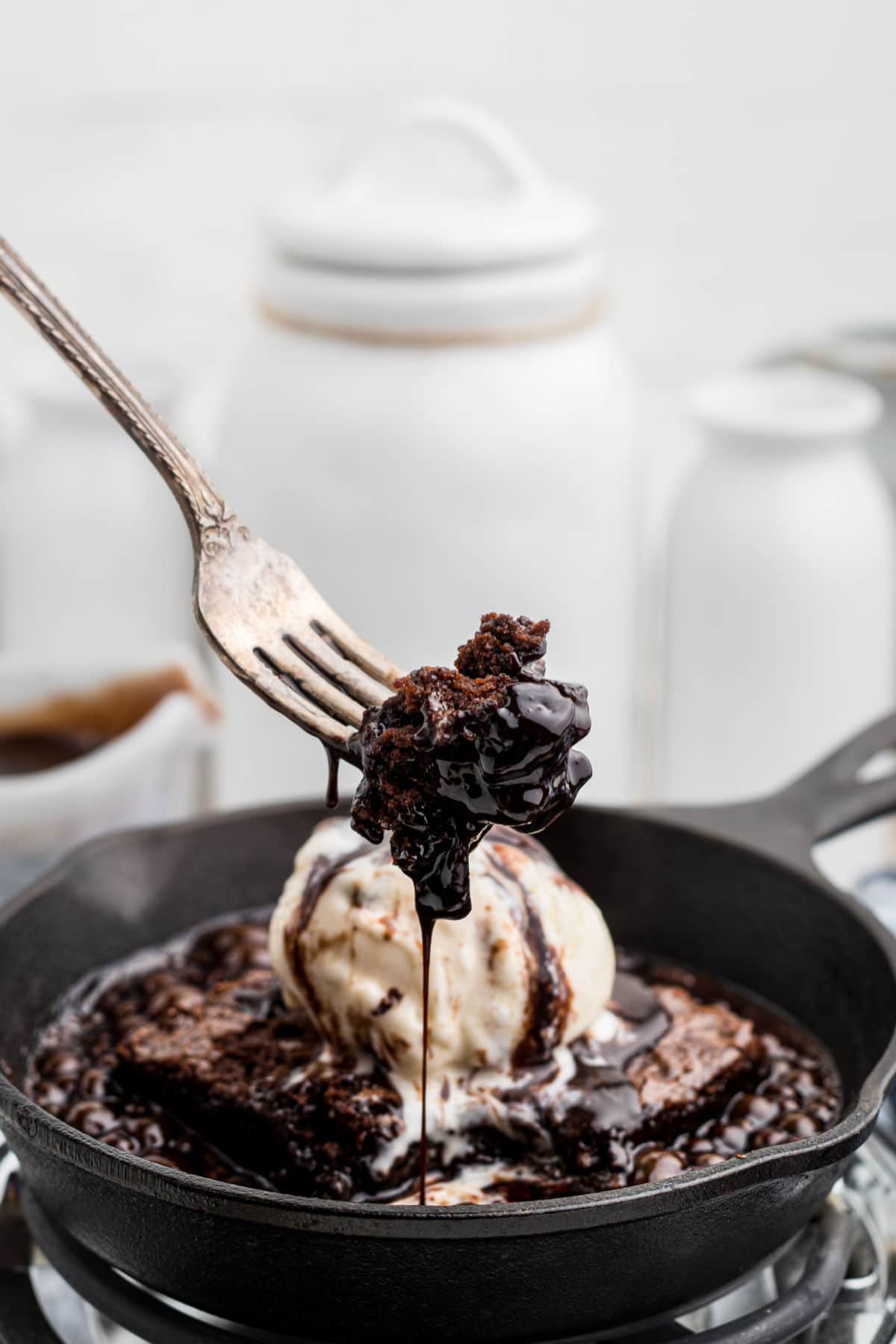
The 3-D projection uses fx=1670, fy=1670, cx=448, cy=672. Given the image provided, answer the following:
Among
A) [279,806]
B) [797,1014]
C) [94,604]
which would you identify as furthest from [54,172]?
[797,1014]

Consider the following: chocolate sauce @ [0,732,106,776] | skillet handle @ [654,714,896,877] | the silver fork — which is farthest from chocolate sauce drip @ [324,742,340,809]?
chocolate sauce @ [0,732,106,776]

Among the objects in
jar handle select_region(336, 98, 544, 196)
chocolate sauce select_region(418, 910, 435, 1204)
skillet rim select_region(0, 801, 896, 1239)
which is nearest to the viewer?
skillet rim select_region(0, 801, 896, 1239)

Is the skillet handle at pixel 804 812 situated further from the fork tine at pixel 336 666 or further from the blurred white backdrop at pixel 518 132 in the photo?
the blurred white backdrop at pixel 518 132

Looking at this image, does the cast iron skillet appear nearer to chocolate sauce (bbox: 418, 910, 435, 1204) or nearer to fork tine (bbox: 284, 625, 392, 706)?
chocolate sauce (bbox: 418, 910, 435, 1204)

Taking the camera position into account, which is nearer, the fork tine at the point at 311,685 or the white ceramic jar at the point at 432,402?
the fork tine at the point at 311,685

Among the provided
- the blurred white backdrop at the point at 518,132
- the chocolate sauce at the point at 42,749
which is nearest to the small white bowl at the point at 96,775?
the chocolate sauce at the point at 42,749

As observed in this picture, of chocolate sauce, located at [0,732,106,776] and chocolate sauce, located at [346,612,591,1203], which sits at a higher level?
chocolate sauce, located at [346,612,591,1203]

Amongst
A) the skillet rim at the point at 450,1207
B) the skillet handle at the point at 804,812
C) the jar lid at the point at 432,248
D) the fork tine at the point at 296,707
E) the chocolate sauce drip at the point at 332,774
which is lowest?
the skillet rim at the point at 450,1207
